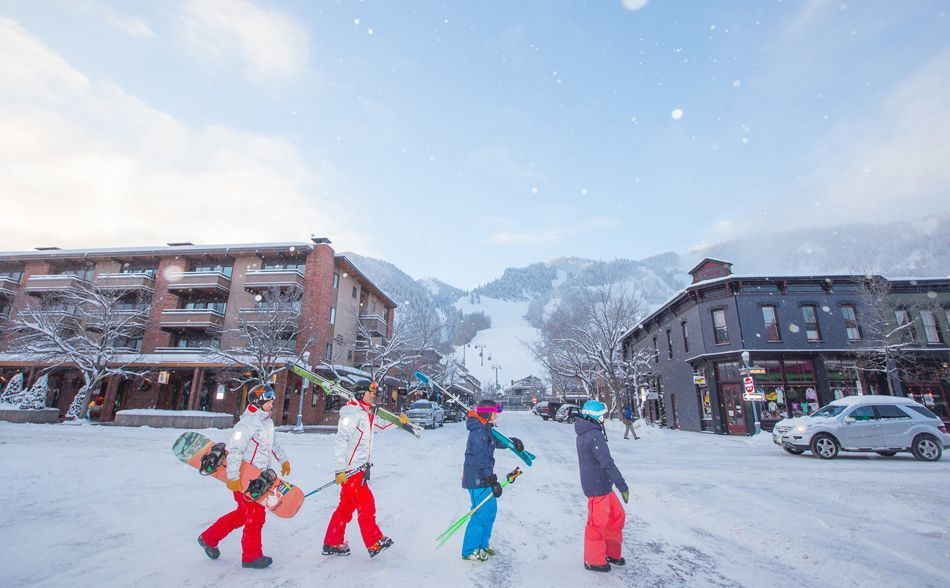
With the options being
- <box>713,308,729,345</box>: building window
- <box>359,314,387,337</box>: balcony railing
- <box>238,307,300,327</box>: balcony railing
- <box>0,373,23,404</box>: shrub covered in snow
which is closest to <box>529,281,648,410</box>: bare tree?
<box>713,308,729,345</box>: building window

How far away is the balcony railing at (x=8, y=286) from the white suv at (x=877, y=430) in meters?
51.4

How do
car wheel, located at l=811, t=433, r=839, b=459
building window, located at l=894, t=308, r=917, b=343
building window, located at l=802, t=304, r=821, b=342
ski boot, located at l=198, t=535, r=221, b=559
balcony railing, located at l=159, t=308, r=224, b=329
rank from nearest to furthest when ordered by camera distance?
ski boot, located at l=198, t=535, r=221, b=559
car wheel, located at l=811, t=433, r=839, b=459
building window, located at l=894, t=308, r=917, b=343
building window, located at l=802, t=304, r=821, b=342
balcony railing, located at l=159, t=308, r=224, b=329

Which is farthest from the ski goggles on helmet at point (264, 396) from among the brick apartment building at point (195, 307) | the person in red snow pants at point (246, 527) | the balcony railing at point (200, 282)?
the balcony railing at point (200, 282)

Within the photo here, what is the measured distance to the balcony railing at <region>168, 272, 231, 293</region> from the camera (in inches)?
1172

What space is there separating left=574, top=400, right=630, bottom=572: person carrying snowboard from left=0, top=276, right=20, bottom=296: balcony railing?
47764 millimetres

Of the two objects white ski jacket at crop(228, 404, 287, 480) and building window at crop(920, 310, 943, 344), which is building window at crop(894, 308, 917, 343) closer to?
building window at crop(920, 310, 943, 344)

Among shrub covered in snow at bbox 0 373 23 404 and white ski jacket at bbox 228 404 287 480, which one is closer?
white ski jacket at bbox 228 404 287 480

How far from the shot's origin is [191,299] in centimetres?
3247

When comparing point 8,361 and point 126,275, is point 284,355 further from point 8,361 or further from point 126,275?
point 8,361

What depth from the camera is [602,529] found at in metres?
4.28

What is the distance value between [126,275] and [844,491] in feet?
131

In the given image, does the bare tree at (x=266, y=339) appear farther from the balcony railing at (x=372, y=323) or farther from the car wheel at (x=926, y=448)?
the car wheel at (x=926, y=448)

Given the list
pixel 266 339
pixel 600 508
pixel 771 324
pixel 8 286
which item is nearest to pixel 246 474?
pixel 600 508

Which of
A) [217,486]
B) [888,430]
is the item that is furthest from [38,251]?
[888,430]
